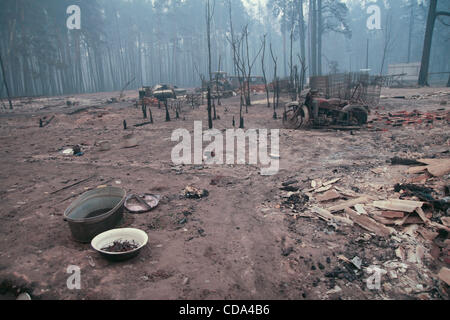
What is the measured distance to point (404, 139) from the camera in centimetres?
770

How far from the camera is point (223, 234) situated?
3.77m

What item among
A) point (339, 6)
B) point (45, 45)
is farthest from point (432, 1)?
point (45, 45)

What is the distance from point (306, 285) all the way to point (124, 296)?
187 cm

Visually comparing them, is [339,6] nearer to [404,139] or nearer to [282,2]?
[282,2]

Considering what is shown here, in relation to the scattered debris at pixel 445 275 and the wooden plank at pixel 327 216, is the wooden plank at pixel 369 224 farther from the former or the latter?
the scattered debris at pixel 445 275

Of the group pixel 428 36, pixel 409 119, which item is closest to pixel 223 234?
pixel 409 119

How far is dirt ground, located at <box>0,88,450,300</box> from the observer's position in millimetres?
2754

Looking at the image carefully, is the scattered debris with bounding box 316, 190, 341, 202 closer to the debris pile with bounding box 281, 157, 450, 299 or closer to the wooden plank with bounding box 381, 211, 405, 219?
the debris pile with bounding box 281, 157, 450, 299

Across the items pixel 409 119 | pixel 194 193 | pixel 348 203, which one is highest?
pixel 409 119

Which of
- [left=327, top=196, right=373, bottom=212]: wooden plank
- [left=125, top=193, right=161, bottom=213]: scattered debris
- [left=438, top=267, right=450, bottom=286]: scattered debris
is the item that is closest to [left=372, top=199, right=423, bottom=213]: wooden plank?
[left=327, top=196, right=373, bottom=212]: wooden plank

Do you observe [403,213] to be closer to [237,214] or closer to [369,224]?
[369,224]

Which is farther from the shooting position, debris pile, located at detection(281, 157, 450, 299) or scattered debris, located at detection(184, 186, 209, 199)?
scattered debris, located at detection(184, 186, 209, 199)

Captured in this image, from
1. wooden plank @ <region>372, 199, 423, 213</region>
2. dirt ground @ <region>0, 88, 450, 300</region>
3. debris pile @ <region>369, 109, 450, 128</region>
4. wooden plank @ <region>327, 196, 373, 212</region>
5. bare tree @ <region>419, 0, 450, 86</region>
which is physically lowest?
dirt ground @ <region>0, 88, 450, 300</region>

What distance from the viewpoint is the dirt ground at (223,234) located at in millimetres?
2754
